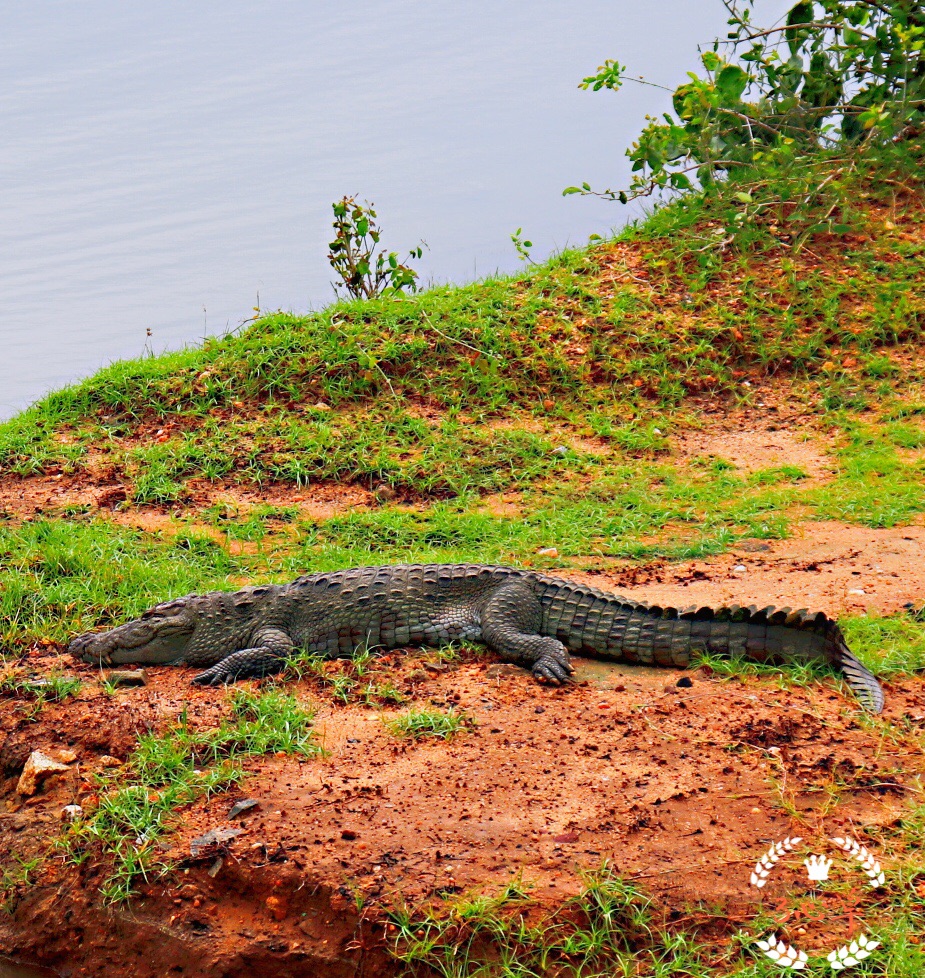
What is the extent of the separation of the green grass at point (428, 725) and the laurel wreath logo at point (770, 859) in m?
1.23

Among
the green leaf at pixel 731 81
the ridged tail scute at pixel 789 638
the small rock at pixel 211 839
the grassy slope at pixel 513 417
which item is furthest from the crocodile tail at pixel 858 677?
the green leaf at pixel 731 81

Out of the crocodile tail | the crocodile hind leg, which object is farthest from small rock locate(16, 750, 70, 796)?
the crocodile tail

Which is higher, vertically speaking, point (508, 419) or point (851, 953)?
point (508, 419)

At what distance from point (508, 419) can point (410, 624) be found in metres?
3.54

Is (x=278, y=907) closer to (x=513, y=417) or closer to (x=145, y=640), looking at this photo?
(x=145, y=640)

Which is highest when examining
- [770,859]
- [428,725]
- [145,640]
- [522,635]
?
[145,640]

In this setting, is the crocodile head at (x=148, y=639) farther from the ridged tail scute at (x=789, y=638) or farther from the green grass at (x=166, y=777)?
the ridged tail scute at (x=789, y=638)

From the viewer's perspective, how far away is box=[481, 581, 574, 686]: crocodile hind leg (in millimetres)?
4559

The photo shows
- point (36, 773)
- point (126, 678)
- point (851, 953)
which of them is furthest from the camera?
point (126, 678)

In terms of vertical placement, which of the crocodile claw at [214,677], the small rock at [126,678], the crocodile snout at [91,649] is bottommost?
the crocodile claw at [214,677]

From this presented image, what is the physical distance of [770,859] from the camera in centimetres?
318

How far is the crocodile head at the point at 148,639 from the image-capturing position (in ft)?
16.3

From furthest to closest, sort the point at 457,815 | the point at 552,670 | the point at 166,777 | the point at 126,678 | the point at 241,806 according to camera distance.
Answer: the point at 126,678 → the point at 552,670 → the point at 166,777 → the point at 241,806 → the point at 457,815

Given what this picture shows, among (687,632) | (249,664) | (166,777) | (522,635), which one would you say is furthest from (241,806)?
(687,632)
